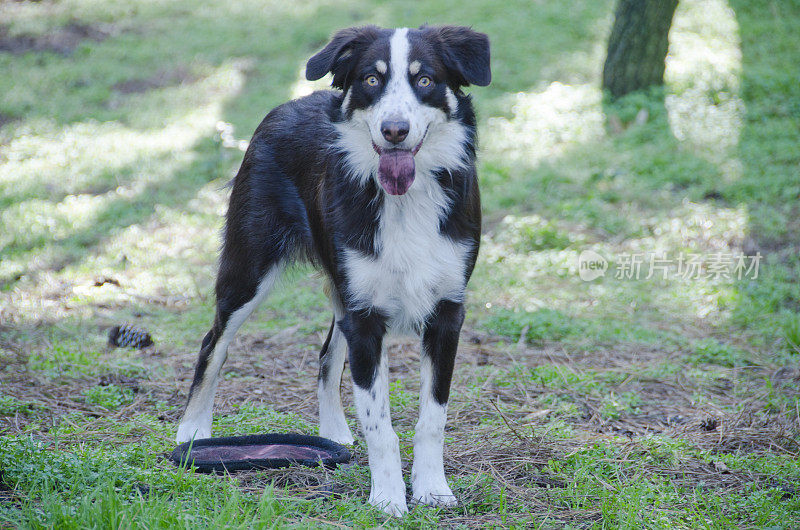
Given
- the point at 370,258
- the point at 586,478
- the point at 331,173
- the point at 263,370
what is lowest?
the point at 263,370

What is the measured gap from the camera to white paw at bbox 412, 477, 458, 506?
343cm

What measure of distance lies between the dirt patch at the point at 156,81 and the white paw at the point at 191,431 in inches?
380

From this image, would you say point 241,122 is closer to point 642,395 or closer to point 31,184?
point 31,184

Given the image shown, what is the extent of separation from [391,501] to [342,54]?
82.4 inches

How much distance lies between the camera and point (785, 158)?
28.0 feet

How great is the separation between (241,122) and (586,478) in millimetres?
8773

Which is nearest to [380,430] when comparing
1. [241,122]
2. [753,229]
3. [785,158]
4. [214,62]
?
[753,229]

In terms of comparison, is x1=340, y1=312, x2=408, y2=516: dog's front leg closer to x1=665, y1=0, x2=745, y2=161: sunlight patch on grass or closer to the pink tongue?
the pink tongue

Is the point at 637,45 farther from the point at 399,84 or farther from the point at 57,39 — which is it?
the point at 57,39

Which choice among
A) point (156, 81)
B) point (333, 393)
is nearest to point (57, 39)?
point (156, 81)

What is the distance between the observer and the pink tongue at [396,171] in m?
3.39

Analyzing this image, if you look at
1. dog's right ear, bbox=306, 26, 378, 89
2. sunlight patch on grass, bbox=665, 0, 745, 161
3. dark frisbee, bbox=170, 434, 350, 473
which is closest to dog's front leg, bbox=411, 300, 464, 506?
dark frisbee, bbox=170, 434, 350, 473

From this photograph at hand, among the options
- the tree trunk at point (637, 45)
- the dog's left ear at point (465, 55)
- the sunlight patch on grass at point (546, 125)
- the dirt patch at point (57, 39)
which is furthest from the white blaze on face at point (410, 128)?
the dirt patch at point (57, 39)

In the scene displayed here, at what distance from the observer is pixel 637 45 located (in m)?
9.83
